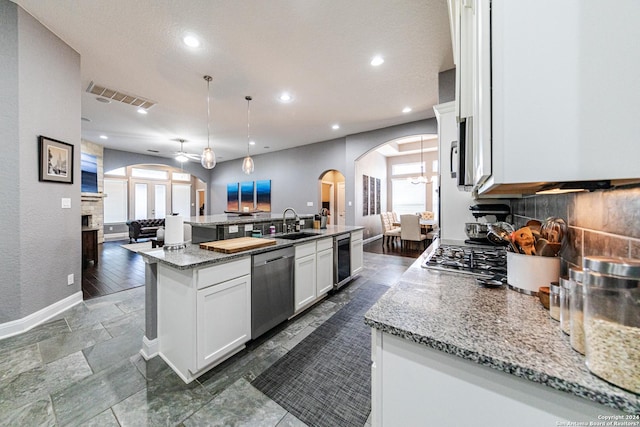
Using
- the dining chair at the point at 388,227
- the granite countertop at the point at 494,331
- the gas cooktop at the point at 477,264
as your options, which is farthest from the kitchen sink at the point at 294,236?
the dining chair at the point at 388,227

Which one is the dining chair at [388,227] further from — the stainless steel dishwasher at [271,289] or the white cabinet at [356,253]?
the stainless steel dishwasher at [271,289]

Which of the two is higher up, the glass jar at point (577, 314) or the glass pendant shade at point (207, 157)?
the glass pendant shade at point (207, 157)

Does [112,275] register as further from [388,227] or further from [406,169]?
[406,169]

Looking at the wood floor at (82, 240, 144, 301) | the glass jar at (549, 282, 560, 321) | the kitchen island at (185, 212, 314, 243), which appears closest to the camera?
the glass jar at (549, 282, 560, 321)

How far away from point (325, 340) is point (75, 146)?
3.69 meters

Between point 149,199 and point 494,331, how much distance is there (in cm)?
1145

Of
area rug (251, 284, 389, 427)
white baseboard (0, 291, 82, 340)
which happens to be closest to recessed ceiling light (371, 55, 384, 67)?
area rug (251, 284, 389, 427)

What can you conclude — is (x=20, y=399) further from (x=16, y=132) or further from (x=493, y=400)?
(x=493, y=400)

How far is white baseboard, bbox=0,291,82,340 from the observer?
212 cm

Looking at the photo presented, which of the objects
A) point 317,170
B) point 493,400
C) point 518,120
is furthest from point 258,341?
point 317,170

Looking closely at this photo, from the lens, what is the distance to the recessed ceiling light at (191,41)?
2.46 meters

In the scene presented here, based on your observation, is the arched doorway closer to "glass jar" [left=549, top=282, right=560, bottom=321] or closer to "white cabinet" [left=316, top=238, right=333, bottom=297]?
"white cabinet" [left=316, top=238, right=333, bottom=297]

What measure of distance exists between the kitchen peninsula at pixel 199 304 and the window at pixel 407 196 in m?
7.72

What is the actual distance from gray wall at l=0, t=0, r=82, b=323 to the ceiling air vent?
36.3 inches
